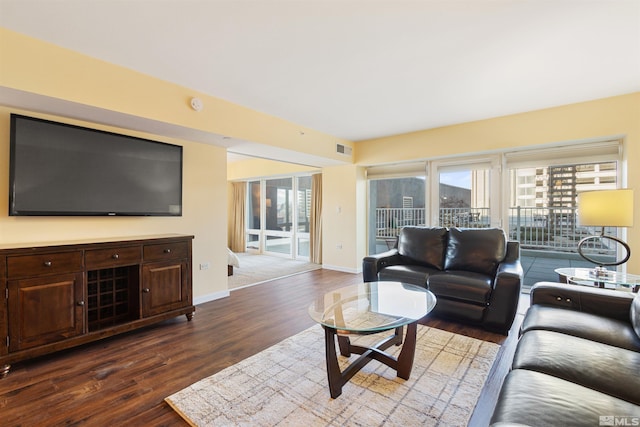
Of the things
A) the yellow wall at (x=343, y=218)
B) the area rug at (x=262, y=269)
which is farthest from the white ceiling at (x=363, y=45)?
the area rug at (x=262, y=269)

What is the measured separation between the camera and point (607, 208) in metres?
2.57

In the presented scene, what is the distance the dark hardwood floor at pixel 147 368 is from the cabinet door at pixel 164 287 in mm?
235

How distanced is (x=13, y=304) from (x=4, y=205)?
87 centimetres

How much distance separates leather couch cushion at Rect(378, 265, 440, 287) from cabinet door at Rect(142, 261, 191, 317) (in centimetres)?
226

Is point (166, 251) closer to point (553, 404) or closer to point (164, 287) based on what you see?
point (164, 287)

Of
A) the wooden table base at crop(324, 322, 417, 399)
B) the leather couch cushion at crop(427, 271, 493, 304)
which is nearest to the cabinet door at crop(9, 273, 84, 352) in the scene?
the wooden table base at crop(324, 322, 417, 399)

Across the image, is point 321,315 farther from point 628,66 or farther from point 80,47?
point 628,66

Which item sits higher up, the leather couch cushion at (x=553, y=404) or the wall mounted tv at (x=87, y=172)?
the wall mounted tv at (x=87, y=172)

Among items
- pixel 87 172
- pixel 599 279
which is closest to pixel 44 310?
pixel 87 172

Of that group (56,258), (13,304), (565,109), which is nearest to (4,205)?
(56,258)

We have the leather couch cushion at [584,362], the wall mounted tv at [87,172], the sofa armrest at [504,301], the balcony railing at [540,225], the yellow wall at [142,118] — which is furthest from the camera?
the balcony railing at [540,225]

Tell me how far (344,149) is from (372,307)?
368cm

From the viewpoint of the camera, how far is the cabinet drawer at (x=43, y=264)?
2129mm

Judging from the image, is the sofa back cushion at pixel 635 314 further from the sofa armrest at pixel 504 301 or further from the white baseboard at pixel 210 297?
the white baseboard at pixel 210 297
